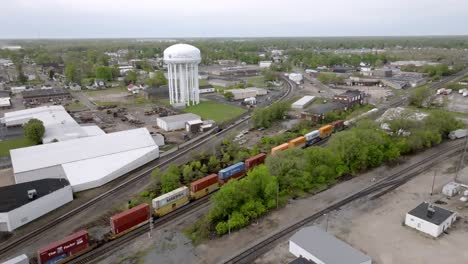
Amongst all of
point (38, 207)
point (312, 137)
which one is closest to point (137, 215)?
point (38, 207)

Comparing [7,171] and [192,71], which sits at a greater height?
[192,71]

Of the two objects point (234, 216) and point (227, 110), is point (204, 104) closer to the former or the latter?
point (227, 110)

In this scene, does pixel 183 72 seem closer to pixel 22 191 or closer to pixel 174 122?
pixel 174 122

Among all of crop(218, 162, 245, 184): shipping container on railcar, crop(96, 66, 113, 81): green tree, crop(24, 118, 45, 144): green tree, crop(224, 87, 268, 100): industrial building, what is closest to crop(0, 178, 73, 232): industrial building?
crop(218, 162, 245, 184): shipping container on railcar

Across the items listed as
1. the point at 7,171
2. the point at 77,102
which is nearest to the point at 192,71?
the point at 77,102

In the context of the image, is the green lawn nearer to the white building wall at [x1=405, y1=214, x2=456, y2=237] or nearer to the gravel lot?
the gravel lot

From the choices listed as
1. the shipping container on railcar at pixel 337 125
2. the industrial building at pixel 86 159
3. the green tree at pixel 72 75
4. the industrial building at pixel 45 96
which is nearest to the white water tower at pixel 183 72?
the industrial building at pixel 45 96
